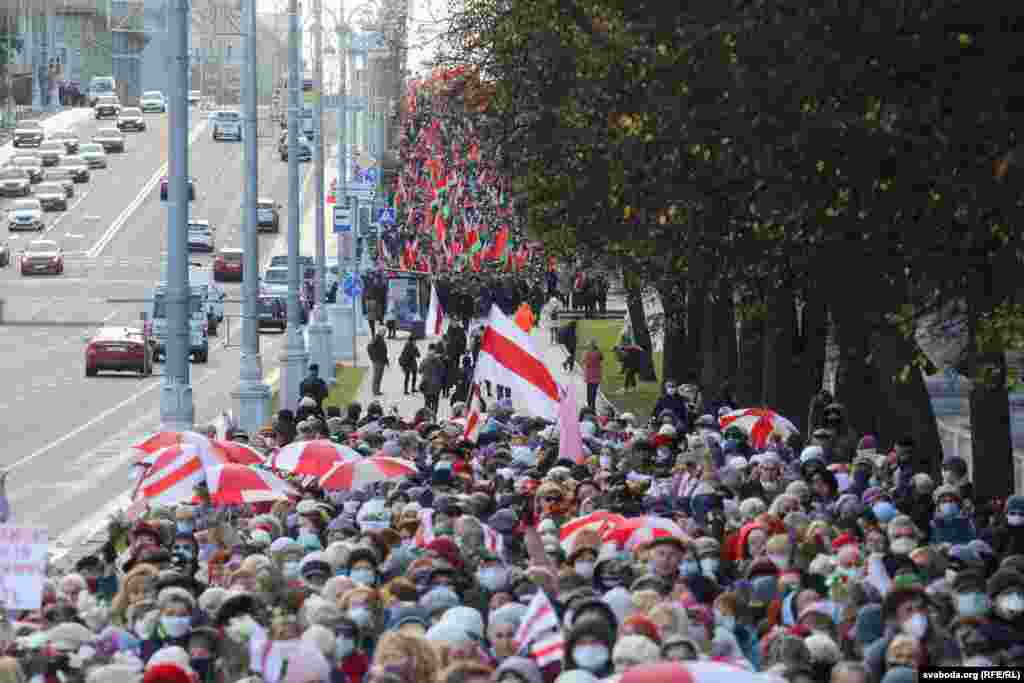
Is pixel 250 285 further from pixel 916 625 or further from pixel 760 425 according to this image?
pixel 916 625

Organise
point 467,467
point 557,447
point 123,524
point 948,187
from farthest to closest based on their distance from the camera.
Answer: point 557,447 < point 467,467 < point 123,524 < point 948,187

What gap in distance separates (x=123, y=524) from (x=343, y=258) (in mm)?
43880

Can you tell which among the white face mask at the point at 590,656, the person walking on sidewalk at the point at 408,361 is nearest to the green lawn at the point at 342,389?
the person walking on sidewalk at the point at 408,361

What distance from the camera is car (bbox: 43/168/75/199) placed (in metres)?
107

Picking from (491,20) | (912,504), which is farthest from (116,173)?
(912,504)

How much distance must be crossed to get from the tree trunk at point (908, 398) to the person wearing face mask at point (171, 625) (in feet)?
33.6

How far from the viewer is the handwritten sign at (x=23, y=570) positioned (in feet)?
46.8

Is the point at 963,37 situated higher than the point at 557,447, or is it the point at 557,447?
the point at 963,37

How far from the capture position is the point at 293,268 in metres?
43.1

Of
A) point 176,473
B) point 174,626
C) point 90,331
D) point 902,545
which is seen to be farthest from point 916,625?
point 90,331

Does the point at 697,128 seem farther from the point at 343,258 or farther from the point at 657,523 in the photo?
the point at 343,258

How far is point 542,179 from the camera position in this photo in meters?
31.9

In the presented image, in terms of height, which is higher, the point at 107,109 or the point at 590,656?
the point at 107,109

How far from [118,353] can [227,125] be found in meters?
70.7
